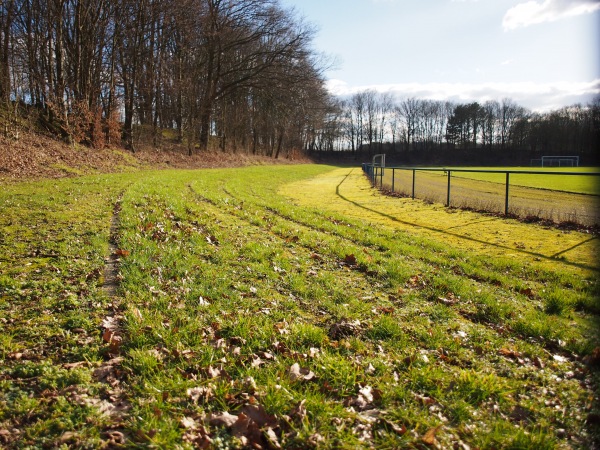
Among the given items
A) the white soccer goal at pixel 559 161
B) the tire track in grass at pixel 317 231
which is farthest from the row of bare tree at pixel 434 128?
the tire track in grass at pixel 317 231

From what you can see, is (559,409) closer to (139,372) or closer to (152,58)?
(139,372)

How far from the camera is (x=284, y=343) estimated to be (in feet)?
12.2

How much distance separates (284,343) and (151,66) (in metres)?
33.5

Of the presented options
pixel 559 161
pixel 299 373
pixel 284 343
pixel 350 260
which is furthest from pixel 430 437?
pixel 559 161

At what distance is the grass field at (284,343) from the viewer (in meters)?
2.65

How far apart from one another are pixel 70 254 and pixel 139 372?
353 cm

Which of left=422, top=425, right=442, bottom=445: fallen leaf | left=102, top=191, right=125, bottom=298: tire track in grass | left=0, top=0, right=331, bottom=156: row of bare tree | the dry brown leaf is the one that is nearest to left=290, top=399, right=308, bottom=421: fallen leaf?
the dry brown leaf

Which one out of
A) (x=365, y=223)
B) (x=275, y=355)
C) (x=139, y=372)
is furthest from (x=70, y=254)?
(x=365, y=223)

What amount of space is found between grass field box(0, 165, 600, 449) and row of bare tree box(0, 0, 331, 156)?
20.8 m

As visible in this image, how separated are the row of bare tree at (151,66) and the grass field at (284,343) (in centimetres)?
2084

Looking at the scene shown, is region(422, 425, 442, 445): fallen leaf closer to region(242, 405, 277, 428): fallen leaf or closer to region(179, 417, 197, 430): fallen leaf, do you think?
region(242, 405, 277, 428): fallen leaf

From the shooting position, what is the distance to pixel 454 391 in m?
3.08

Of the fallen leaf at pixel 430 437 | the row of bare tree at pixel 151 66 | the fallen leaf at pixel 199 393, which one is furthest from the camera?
the row of bare tree at pixel 151 66

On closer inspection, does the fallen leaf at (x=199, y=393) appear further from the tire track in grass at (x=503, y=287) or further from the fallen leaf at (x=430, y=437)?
the tire track in grass at (x=503, y=287)
